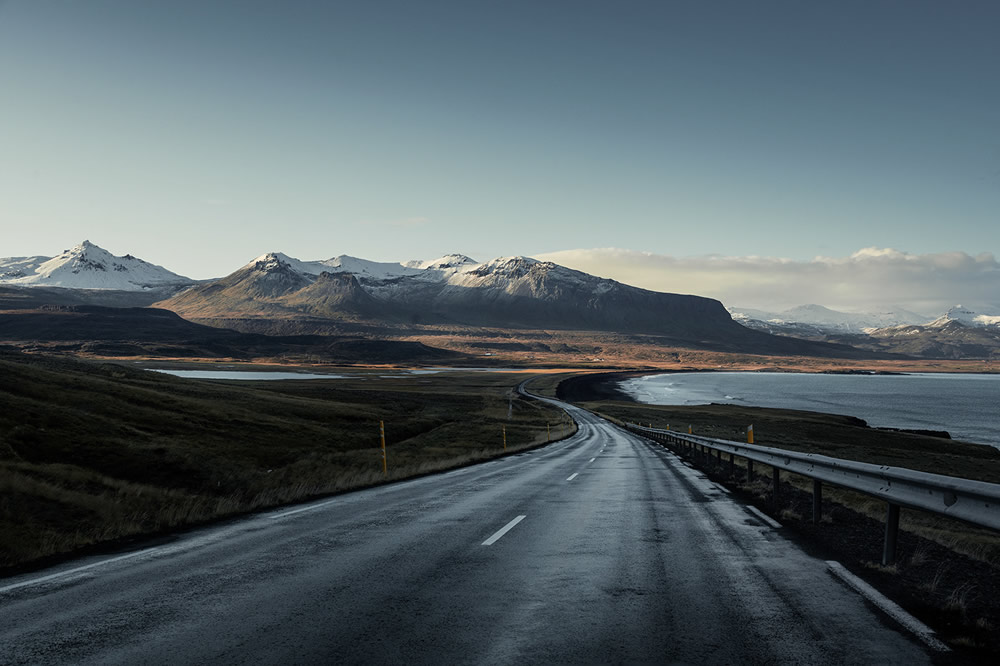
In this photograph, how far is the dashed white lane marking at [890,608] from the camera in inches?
194

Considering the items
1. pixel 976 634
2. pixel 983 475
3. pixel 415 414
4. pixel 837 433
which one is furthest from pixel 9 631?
pixel 837 433

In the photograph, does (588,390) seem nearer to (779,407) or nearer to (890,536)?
(779,407)

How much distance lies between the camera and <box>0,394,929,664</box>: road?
4742 mm

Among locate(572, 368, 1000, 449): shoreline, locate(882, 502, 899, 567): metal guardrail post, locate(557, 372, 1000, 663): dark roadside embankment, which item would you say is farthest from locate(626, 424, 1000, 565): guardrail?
locate(572, 368, 1000, 449): shoreline

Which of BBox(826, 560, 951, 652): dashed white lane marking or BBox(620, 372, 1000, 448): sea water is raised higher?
BBox(826, 560, 951, 652): dashed white lane marking

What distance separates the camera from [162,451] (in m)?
21.5

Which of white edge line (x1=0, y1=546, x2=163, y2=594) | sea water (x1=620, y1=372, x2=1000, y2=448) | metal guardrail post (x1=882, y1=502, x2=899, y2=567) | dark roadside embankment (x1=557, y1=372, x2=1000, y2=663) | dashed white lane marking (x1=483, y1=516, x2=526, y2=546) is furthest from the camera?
sea water (x1=620, y1=372, x2=1000, y2=448)

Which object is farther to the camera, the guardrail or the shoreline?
the shoreline

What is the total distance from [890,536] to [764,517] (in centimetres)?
347

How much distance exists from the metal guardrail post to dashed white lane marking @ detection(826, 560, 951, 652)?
546mm

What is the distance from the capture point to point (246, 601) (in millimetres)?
5980

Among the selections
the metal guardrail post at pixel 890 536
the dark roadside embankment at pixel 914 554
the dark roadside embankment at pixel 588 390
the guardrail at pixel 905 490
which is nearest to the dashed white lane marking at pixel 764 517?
the dark roadside embankment at pixel 914 554

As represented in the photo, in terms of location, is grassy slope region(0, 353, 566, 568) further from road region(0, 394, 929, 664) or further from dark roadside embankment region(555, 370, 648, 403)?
dark roadside embankment region(555, 370, 648, 403)

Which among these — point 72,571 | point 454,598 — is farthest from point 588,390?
point 454,598
